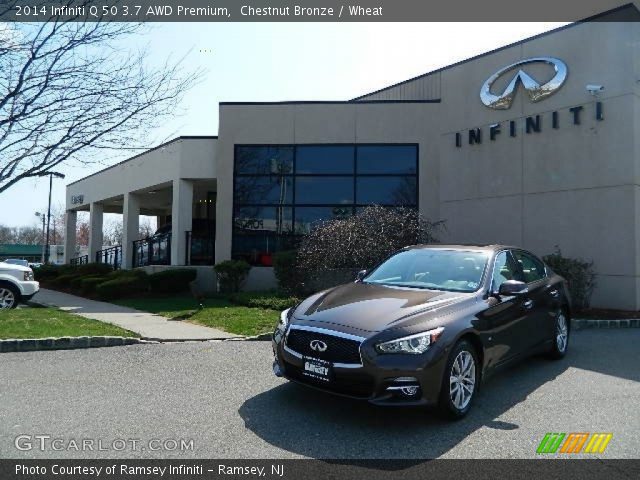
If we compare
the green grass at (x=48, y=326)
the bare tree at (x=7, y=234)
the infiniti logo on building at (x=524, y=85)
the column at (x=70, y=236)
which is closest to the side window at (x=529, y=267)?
the green grass at (x=48, y=326)

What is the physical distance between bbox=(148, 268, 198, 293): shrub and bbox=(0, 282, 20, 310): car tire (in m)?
4.03

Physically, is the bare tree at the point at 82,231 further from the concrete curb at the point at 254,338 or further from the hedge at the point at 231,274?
the concrete curb at the point at 254,338

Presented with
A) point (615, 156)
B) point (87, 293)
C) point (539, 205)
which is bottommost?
point (87, 293)

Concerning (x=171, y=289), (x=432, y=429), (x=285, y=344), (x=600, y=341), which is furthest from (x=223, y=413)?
(x=171, y=289)

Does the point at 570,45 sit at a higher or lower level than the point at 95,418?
higher

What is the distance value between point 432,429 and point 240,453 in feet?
5.28

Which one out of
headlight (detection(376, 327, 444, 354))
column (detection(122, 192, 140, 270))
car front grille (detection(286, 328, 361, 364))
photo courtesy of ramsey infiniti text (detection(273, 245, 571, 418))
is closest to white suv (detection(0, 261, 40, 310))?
column (detection(122, 192, 140, 270))

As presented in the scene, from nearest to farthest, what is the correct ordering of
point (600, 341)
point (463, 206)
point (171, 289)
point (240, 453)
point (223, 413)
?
point (240, 453), point (223, 413), point (600, 341), point (463, 206), point (171, 289)

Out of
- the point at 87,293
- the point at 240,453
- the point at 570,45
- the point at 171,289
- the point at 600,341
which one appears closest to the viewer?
the point at 240,453

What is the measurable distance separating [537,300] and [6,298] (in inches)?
435

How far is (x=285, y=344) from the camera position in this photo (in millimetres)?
4820

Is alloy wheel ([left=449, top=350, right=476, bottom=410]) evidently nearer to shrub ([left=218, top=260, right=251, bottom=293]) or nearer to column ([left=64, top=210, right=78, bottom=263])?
shrub ([left=218, top=260, right=251, bottom=293])

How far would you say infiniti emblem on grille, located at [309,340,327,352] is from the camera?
446cm

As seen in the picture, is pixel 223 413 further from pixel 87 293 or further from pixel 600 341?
pixel 87 293
